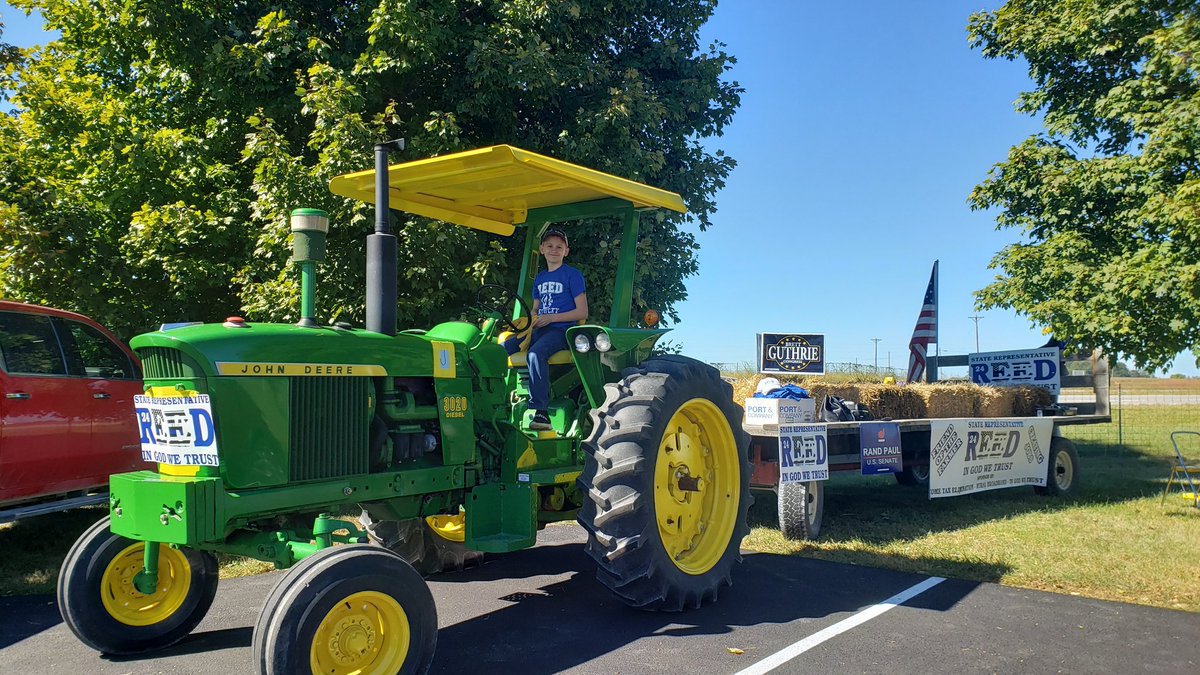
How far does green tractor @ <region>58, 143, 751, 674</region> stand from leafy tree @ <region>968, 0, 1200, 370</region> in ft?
24.9

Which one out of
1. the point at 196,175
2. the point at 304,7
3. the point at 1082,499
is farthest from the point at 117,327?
the point at 1082,499

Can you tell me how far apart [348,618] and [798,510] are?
4301mm

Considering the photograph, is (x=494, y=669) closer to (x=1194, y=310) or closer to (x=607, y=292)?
(x=607, y=292)

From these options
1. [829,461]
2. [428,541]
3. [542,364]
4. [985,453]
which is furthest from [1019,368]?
[428,541]

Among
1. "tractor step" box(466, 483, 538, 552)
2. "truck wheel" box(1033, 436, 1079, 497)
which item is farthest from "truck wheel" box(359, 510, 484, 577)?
"truck wheel" box(1033, 436, 1079, 497)

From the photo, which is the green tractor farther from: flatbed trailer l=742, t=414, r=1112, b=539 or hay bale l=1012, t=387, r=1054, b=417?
hay bale l=1012, t=387, r=1054, b=417

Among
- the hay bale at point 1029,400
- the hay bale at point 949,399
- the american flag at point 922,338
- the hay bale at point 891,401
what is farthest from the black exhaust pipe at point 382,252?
the american flag at point 922,338

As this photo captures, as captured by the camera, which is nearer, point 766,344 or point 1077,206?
point 766,344

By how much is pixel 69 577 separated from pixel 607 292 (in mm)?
6539

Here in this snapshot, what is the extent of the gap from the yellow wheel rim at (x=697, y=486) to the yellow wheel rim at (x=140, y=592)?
253 centimetres

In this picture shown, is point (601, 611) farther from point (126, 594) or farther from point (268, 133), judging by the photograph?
point (268, 133)

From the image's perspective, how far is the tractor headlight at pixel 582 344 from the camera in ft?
15.8

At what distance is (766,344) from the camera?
380 inches

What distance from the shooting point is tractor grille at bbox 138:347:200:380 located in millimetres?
3404
